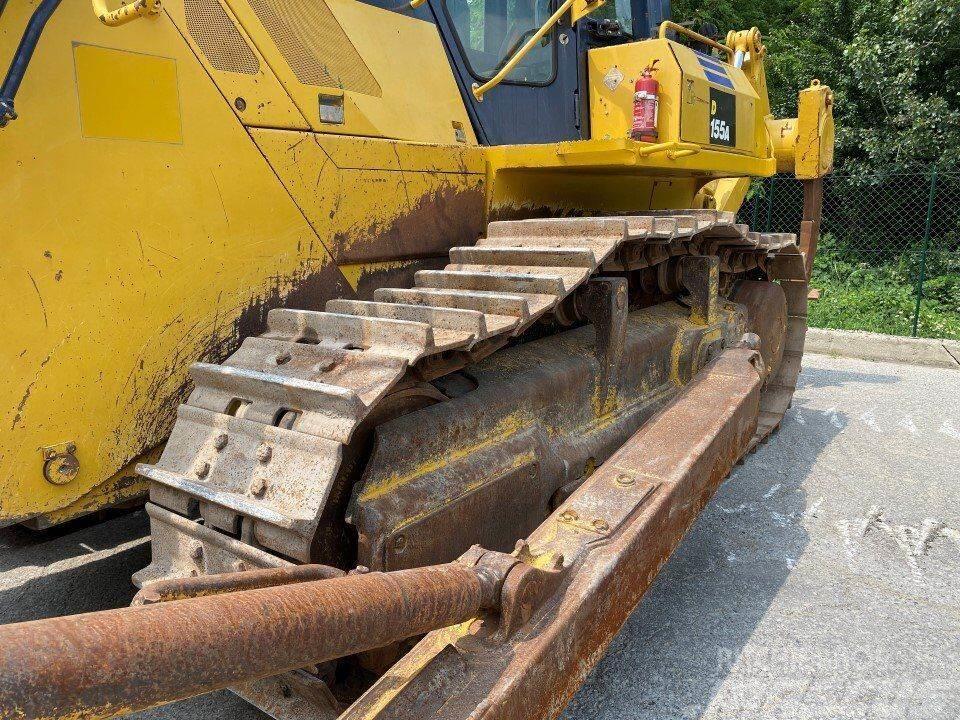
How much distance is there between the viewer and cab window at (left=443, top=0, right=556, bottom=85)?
10.4 ft

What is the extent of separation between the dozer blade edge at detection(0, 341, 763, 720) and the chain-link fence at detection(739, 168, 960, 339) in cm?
808

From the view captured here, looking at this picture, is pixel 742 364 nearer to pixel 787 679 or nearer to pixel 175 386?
pixel 787 679

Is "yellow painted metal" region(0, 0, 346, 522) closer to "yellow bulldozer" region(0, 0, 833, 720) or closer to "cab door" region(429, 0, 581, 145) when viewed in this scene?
"yellow bulldozer" region(0, 0, 833, 720)

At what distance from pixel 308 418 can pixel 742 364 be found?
1836 millimetres

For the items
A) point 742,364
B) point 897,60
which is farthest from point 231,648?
point 897,60

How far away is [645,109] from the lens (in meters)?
3.46

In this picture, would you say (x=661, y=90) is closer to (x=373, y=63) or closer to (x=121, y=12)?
(x=373, y=63)

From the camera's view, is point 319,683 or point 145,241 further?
point 145,241

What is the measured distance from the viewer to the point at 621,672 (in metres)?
2.37

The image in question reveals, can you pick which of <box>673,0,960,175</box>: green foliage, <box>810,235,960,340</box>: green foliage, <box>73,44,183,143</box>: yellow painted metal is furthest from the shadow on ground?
<box>673,0,960,175</box>: green foliage

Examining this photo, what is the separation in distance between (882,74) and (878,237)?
7.50 feet

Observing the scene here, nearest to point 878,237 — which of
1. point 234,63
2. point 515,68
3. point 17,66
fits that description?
point 515,68

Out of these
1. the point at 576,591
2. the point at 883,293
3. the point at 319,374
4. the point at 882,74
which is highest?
the point at 882,74

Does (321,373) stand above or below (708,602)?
above
